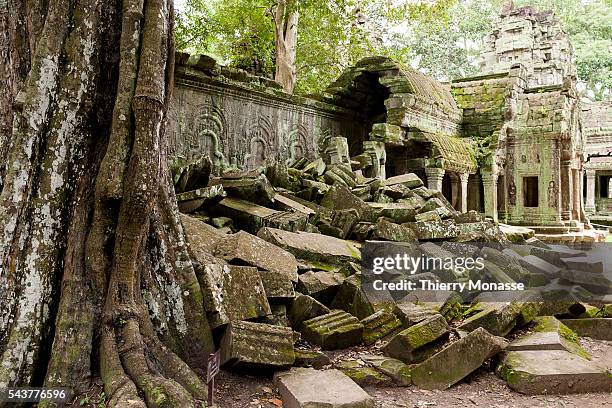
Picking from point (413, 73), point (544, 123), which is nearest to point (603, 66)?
point (544, 123)

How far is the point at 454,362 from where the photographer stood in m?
3.57

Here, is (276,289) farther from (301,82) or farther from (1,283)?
(301,82)

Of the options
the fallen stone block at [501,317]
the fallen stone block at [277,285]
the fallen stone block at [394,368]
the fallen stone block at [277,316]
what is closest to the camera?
the fallen stone block at [394,368]

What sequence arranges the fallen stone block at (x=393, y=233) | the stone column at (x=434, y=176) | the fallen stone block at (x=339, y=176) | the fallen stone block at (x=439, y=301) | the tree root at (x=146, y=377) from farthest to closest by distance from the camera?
the stone column at (x=434, y=176)
the fallen stone block at (x=339, y=176)
the fallen stone block at (x=393, y=233)
the fallen stone block at (x=439, y=301)
the tree root at (x=146, y=377)

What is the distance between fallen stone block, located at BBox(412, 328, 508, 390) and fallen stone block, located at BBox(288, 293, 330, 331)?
0.96m

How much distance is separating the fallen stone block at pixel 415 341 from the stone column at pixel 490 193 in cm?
1106

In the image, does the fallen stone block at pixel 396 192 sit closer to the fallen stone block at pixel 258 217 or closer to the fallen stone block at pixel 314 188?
the fallen stone block at pixel 314 188

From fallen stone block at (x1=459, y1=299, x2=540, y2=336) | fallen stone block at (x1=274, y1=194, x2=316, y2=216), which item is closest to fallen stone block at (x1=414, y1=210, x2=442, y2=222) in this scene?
fallen stone block at (x1=274, y1=194, x2=316, y2=216)

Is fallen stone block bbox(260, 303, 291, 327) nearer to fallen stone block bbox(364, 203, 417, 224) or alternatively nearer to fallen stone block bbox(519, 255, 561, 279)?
fallen stone block bbox(364, 203, 417, 224)

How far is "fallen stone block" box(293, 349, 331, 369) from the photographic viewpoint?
11.5 feet

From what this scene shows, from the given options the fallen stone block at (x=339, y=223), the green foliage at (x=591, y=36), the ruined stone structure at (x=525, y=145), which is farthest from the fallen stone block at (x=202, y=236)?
the green foliage at (x=591, y=36)

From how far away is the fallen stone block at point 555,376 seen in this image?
3.45 meters

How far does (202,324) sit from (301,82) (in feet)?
55.9

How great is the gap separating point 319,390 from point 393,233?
3185 millimetres
